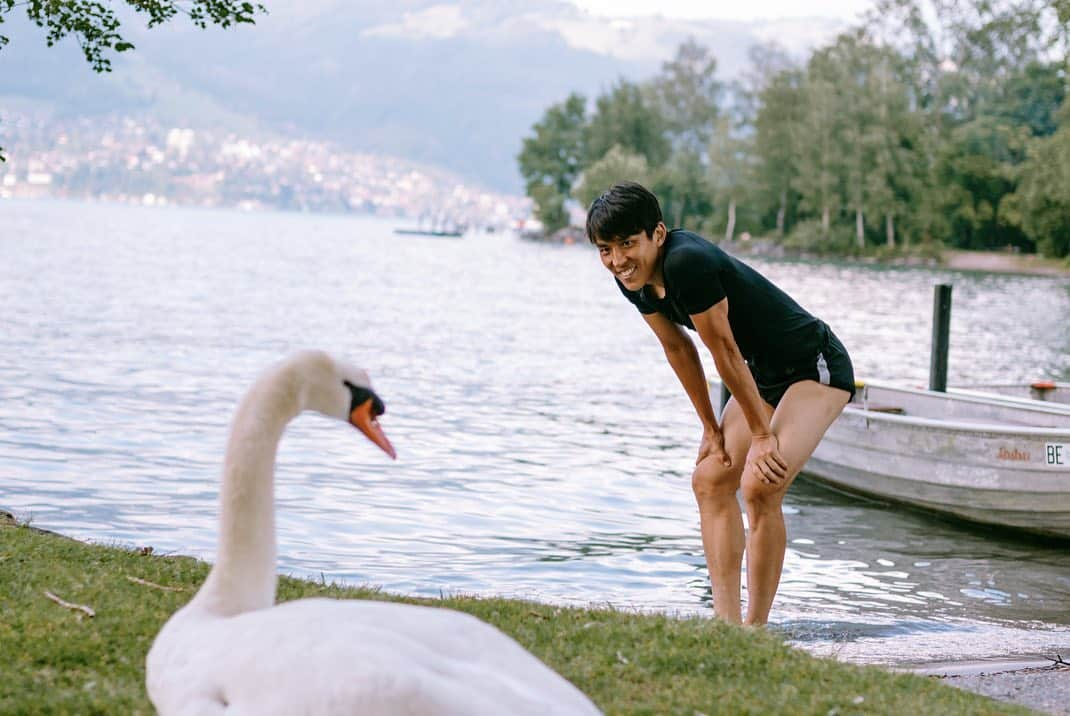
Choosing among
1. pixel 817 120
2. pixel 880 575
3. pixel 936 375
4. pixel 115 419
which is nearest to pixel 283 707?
pixel 880 575

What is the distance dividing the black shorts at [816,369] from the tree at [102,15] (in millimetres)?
5344

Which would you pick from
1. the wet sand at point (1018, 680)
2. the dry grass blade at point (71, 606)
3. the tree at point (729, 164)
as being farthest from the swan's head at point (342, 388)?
the tree at point (729, 164)

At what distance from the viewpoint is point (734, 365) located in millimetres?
6949

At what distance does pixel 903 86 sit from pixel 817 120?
28.7ft

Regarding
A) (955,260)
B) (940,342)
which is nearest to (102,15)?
(940,342)

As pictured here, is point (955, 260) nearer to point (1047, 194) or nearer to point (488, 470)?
point (1047, 194)

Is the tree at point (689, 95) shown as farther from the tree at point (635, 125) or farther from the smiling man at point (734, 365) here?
the smiling man at point (734, 365)

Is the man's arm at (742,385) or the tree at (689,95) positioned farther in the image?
the tree at (689,95)

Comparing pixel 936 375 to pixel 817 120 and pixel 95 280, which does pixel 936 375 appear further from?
pixel 817 120

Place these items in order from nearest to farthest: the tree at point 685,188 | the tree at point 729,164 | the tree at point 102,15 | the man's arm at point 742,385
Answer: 1. the man's arm at point 742,385
2. the tree at point 102,15
3. the tree at point 729,164
4. the tree at point 685,188

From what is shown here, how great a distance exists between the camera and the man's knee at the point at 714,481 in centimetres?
754

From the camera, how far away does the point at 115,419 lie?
70.1ft

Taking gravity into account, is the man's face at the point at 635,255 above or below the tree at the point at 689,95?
below

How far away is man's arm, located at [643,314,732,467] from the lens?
7461mm
